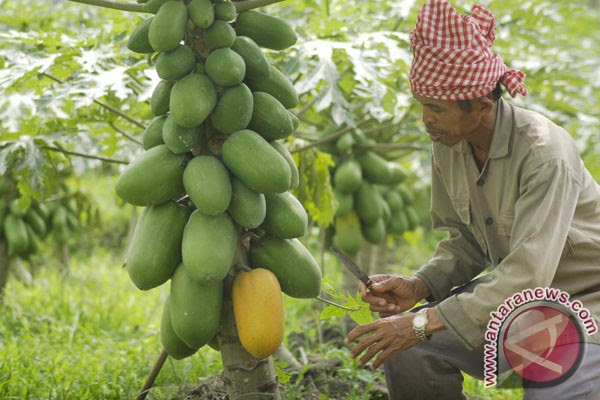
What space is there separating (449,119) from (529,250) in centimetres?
55

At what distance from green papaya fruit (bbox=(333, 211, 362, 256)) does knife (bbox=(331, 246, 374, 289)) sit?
1.71 m

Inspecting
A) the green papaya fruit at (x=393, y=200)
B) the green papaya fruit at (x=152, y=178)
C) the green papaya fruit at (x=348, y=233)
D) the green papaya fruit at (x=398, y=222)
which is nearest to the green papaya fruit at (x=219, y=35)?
the green papaya fruit at (x=152, y=178)

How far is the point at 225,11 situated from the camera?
7.04ft

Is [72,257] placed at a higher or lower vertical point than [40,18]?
lower

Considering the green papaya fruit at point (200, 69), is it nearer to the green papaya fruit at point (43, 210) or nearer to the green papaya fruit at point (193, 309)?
the green papaya fruit at point (193, 309)

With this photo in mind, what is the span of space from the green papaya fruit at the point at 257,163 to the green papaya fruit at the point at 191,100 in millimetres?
121

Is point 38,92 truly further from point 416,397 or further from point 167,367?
point 416,397

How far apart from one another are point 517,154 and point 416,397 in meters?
0.98

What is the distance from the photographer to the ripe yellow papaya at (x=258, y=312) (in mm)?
2105

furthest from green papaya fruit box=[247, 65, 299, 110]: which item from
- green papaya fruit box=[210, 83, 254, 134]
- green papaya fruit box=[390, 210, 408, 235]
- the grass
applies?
green papaya fruit box=[390, 210, 408, 235]

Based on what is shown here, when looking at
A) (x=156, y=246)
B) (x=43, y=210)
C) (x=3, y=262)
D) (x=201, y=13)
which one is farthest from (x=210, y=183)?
(x=43, y=210)

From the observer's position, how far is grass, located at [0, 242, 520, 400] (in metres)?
3.21

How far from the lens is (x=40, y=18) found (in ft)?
14.2

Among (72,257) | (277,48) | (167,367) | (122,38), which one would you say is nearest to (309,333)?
(167,367)
